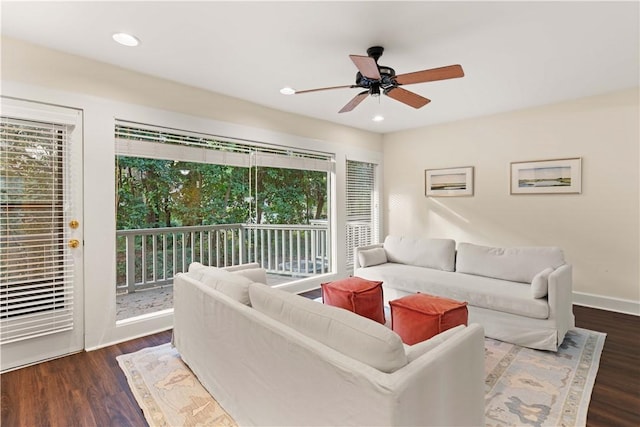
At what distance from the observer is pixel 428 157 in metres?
5.26

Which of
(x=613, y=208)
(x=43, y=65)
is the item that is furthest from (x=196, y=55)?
(x=613, y=208)

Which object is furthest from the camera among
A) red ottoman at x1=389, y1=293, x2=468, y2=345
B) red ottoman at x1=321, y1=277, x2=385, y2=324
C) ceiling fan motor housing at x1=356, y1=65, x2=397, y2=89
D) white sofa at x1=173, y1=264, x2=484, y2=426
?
red ottoman at x1=321, y1=277, x2=385, y2=324

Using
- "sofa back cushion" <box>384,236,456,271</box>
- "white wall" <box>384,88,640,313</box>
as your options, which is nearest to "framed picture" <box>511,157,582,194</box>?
"white wall" <box>384,88,640,313</box>

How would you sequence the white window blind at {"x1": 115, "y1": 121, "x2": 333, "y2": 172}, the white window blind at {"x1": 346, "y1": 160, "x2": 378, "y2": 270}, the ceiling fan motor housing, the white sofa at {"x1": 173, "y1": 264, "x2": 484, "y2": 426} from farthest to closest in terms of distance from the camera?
the white window blind at {"x1": 346, "y1": 160, "x2": 378, "y2": 270}, the white window blind at {"x1": 115, "y1": 121, "x2": 333, "y2": 172}, the ceiling fan motor housing, the white sofa at {"x1": 173, "y1": 264, "x2": 484, "y2": 426}

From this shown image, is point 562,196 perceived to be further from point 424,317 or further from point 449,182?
point 424,317

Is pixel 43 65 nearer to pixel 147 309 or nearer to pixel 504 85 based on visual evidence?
pixel 147 309

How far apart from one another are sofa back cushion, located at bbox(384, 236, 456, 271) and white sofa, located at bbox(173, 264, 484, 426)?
92.2 inches

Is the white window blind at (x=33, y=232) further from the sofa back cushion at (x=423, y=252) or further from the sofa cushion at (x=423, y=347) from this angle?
the sofa back cushion at (x=423, y=252)

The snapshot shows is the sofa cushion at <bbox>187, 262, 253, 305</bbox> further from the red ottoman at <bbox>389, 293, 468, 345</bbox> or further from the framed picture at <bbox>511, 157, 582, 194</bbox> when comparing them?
the framed picture at <bbox>511, 157, 582, 194</bbox>

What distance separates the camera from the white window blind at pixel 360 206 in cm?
531

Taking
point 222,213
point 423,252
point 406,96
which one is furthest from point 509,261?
point 222,213

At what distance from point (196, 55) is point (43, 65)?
3.89 feet

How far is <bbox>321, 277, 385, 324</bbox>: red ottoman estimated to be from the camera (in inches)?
113

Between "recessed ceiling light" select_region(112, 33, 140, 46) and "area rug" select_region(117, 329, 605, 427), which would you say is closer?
"area rug" select_region(117, 329, 605, 427)
